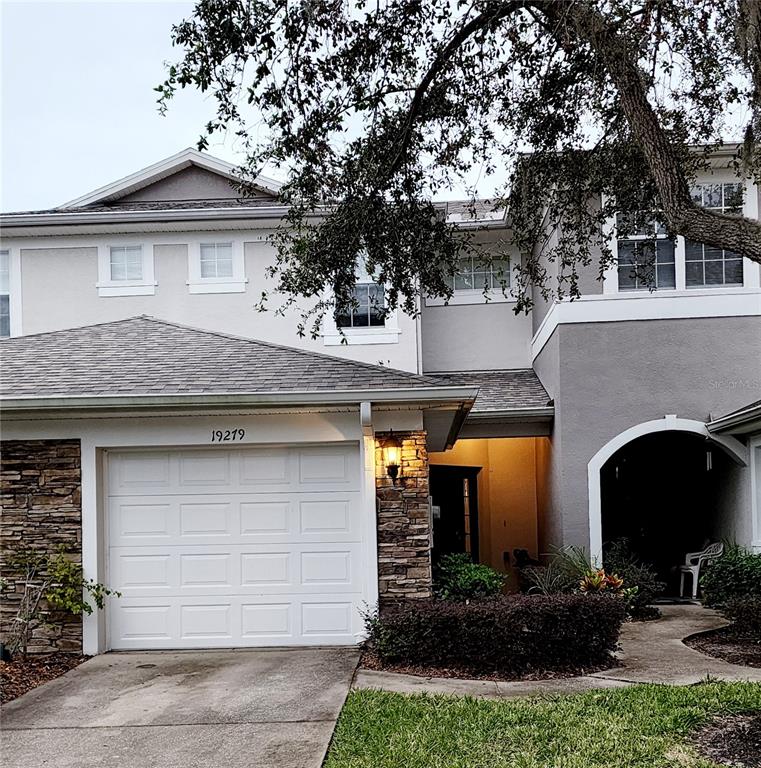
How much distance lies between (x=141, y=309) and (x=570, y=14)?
434 inches

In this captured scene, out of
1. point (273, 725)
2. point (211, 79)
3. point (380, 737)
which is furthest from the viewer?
point (211, 79)

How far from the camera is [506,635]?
28.3ft

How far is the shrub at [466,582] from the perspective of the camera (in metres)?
9.73

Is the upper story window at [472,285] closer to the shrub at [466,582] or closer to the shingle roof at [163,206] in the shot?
the shingle roof at [163,206]

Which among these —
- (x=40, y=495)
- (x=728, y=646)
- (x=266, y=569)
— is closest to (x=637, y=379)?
(x=728, y=646)

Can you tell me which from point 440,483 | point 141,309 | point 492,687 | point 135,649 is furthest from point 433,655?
point 141,309

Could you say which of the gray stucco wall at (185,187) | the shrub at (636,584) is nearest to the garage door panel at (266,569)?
the shrub at (636,584)

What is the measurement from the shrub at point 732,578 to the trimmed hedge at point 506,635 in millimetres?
3132

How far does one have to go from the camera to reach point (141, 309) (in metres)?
16.5

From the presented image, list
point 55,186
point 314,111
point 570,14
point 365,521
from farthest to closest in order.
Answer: point 55,186 → point 365,521 → point 314,111 → point 570,14

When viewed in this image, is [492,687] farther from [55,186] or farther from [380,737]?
[55,186]

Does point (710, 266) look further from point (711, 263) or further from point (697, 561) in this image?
point (697, 561)

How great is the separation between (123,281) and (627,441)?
9.32 metres

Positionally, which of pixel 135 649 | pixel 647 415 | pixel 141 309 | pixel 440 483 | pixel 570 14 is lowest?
pixel 135 649
